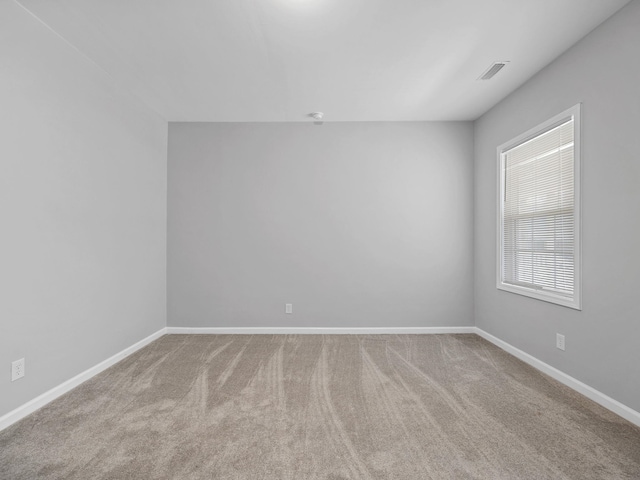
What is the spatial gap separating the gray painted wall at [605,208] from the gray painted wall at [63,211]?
4044 millimetres

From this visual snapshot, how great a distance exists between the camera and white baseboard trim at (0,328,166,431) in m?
2.19

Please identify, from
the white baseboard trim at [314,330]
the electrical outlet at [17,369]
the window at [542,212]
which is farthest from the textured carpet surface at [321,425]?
the white baseboard trim at [314,330]

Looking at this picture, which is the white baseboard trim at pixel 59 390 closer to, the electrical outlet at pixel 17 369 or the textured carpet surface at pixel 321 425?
the textured carpet surface at pixel 321 425

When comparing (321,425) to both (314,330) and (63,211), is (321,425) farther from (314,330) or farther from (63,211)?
(63,211)

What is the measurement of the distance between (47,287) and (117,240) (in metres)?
0.94

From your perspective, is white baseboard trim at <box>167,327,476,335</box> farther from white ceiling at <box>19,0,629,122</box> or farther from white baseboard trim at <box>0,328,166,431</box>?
white ceiling at <box>19,0,629,122</box>

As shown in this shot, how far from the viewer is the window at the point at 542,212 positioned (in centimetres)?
280

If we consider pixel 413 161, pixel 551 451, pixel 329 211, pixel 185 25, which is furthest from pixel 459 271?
pixel 185 25

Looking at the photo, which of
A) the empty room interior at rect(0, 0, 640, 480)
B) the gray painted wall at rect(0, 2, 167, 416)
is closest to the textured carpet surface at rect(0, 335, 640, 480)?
the empty room interior at rect(0, 0, 640, 480)

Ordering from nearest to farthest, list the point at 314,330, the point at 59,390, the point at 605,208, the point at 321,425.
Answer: the point at 321,425
the point at 605,208
the point at 59,390
the point at 314,330

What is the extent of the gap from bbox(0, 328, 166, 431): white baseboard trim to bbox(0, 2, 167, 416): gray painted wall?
48 millimetres

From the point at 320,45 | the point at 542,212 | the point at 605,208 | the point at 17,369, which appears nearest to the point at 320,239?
the point at 320,45

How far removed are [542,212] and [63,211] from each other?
4.15m

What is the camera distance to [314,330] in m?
4.41
